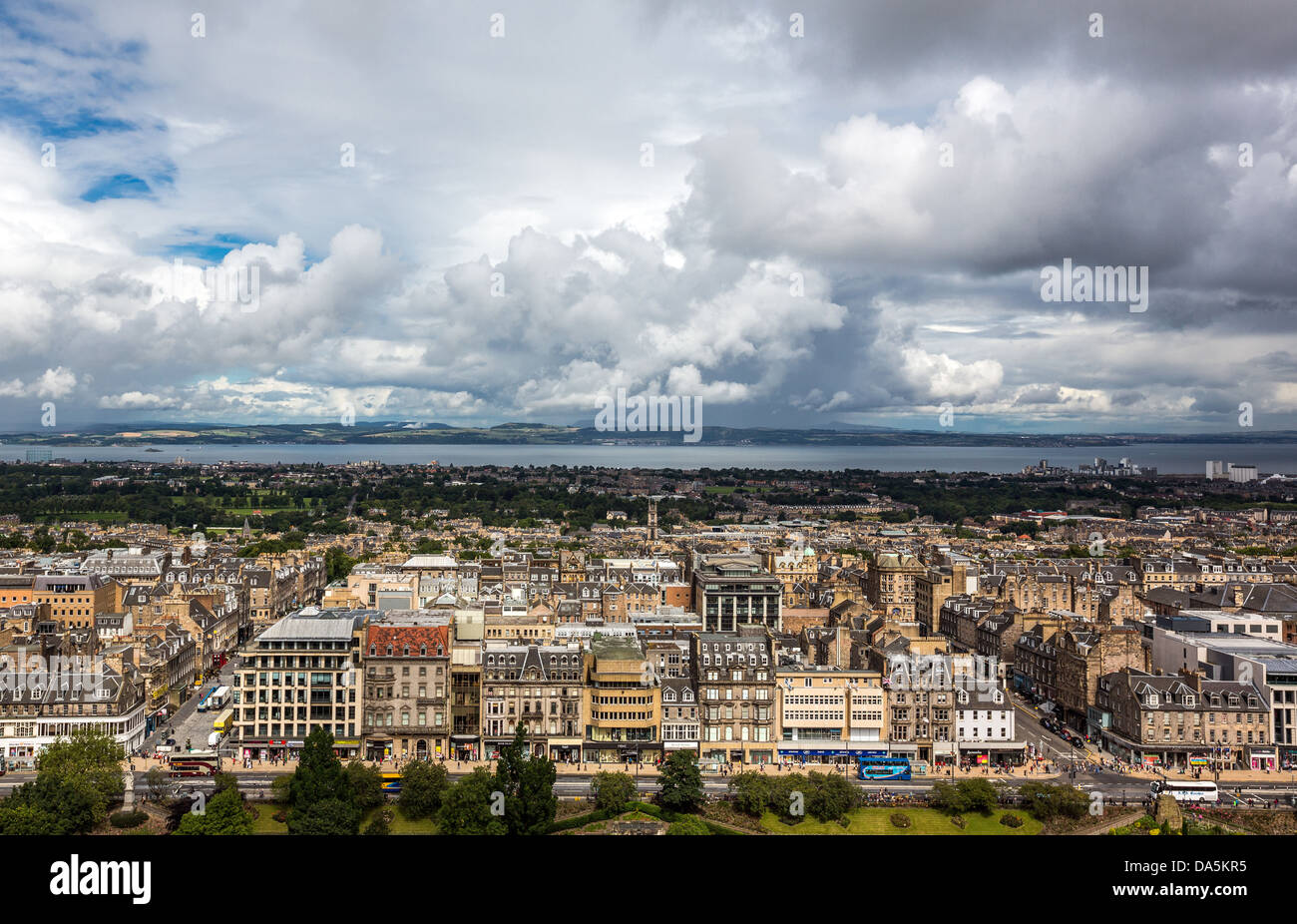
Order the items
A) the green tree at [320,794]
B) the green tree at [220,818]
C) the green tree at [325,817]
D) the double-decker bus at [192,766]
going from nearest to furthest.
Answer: the green tree at [220,818] < the green tree at [325,817] < the green tree at [320,794] < the double-decker bus at [192,766]

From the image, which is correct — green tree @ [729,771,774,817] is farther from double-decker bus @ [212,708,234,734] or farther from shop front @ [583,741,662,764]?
double-decker bus @ [212,708,234,734]

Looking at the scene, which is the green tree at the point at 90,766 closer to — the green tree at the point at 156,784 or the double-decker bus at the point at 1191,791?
the green tree at the point at 156,784

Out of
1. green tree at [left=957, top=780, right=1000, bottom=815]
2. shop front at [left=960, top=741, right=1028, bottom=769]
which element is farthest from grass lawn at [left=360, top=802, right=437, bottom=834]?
shop front at [left=960, top=741, right=1028, bottom=769]

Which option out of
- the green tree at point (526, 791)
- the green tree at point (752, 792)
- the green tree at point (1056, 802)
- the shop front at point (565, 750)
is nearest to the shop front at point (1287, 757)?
the green tree at point (1056, 802)

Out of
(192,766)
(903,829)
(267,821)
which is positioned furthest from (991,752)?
(192,766)

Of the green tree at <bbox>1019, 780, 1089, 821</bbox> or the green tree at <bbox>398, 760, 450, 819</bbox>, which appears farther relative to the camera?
the green tree at <bbox>1019, 780, 1089, 821</bbox>
